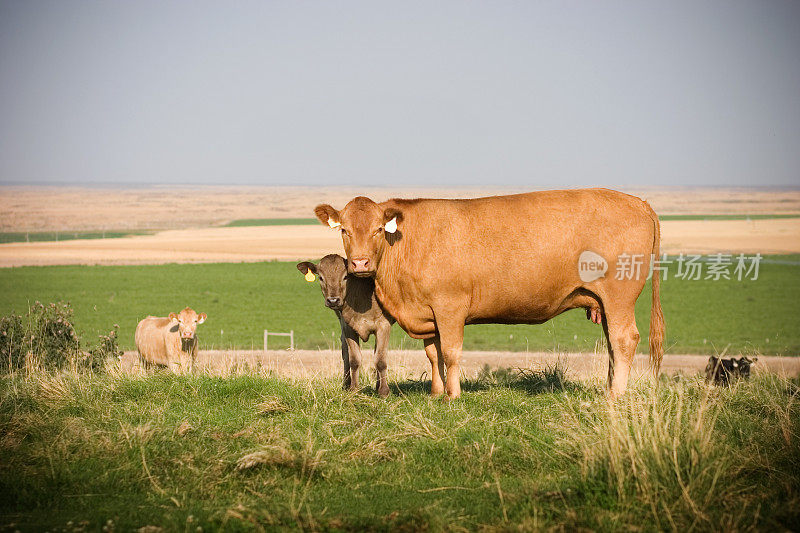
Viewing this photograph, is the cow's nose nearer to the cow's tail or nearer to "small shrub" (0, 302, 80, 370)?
the cow's tail

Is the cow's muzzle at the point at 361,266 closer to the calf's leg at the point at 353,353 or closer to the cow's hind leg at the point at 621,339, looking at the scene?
the calf's leg at the point at 353,353

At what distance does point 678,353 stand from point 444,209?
72.8 feet

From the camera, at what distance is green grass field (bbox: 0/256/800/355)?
32.3m

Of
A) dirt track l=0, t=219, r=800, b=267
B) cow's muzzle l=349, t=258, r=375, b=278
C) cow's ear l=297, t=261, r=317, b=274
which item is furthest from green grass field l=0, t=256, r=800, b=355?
cow's muzzle l=349, t=258, r=375, b=278

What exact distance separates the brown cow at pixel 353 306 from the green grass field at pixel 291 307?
13.7m

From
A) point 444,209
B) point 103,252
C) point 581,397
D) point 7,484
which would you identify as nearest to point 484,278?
point 444,209

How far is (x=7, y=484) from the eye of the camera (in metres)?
6.88

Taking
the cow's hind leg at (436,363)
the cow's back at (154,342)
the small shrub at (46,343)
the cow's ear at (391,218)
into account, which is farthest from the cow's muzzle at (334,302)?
the cow's back at (154,342)

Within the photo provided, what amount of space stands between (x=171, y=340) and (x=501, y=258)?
8669 millimetres

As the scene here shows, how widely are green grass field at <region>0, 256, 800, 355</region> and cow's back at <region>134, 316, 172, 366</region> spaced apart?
10118 mm

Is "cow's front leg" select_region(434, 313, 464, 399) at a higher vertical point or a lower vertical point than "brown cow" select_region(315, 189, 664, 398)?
lower

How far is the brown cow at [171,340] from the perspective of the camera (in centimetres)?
1546

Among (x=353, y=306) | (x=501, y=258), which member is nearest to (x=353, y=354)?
(x=353, y=306)

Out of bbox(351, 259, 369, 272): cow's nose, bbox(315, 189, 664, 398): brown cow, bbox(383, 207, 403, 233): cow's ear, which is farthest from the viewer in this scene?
bbox(315, 189, 664, 398): brown cow
